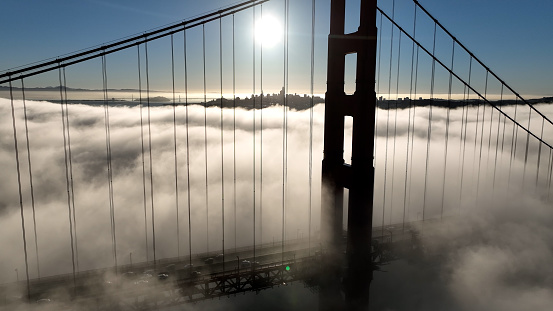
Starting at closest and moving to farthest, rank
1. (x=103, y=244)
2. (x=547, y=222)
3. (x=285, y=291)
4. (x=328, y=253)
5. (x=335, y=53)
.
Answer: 1. (x=335, y=53)
2. (x=328, y=253)
3. (x=285, y=291)
4. (x=547, y=222)
5. (x=103, y=244)

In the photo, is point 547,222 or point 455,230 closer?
point 455,230

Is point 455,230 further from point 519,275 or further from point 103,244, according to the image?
point 103,244

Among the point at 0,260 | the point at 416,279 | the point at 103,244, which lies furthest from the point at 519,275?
the point at 0,260

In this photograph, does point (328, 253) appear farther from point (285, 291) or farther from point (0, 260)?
point (0, 260)

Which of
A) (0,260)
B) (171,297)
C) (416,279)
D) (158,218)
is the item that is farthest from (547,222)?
(0,260)

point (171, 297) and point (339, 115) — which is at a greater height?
point (339, 115)

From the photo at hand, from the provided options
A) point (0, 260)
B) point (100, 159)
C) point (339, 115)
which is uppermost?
point (339, 115)

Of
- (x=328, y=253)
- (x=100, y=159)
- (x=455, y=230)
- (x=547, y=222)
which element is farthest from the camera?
(x=100, y=159)
